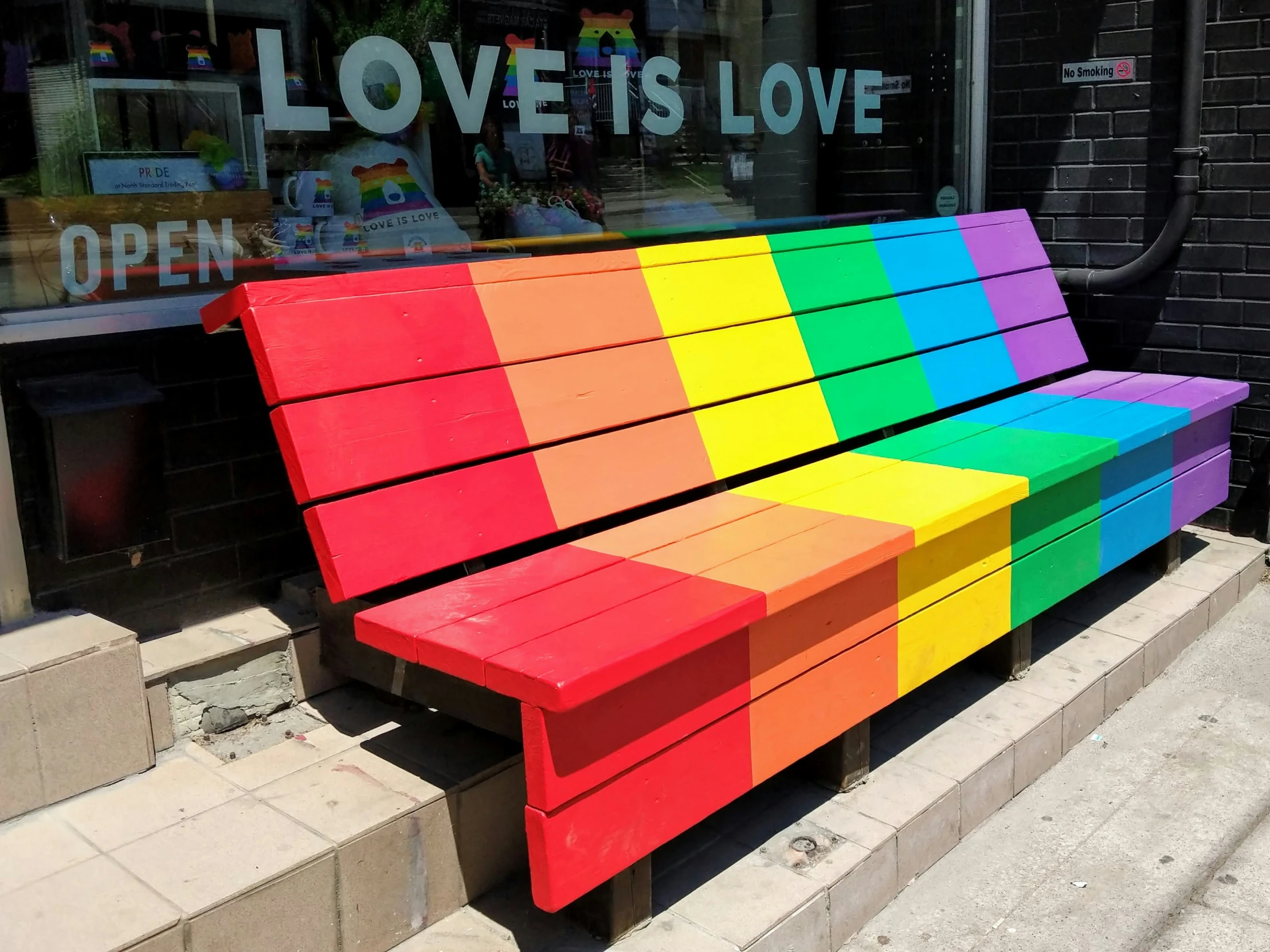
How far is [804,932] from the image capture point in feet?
8.45

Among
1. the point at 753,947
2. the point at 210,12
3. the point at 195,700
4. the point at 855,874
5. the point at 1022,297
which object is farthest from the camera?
the point at 1022,297

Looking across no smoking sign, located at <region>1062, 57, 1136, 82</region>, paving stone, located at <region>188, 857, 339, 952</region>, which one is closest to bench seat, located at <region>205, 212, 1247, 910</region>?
paving stone, located at <region>188, 857, 339, 952</region>

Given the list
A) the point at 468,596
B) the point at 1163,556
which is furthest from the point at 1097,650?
the point at 468,596

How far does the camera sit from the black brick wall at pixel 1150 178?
4.65 metres

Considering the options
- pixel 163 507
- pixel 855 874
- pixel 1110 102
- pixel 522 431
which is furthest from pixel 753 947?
pixel 1110 102

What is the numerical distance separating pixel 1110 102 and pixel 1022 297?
953 millimetres

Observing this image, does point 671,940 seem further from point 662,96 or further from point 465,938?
point 662,96

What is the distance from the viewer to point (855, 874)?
271 centimetres

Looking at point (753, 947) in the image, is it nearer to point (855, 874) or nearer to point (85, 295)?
point (855, 874)

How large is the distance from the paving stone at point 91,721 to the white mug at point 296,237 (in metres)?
1.32

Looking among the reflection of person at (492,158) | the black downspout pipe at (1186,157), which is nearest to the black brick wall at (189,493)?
the reflection of person at (492,158)

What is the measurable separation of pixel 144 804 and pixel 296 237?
167 centimetres

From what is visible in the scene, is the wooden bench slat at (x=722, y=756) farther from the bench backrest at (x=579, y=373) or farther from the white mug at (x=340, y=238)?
the white mug at (x=340, y=238)

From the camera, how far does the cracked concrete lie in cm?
289
